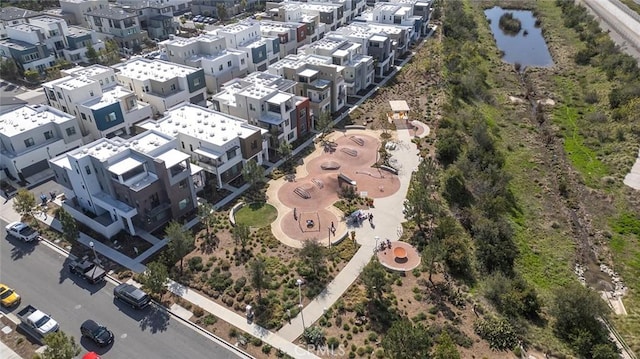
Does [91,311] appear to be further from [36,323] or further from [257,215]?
[257,215]

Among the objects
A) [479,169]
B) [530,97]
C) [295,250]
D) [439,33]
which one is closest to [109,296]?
[295,250]

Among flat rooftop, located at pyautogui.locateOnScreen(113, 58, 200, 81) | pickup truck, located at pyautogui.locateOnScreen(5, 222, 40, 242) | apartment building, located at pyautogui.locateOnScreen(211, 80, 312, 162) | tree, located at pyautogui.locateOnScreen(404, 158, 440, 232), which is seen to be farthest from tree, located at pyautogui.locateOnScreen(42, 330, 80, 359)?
flat rooftop, located at pyautogui.locateOnScreen(113, 58, 200, 81)

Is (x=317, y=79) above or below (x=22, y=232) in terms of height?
above

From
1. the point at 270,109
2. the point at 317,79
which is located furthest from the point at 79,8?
the point at 270,109

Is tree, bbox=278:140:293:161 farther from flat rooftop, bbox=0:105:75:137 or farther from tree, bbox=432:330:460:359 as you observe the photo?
tree, bbox=432:330:460:359

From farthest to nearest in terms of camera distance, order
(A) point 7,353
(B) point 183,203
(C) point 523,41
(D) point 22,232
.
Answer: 1. (C) point 523,41
2. (B) point 183,203
3. (D) point 22,232
4. (A) point 7,353

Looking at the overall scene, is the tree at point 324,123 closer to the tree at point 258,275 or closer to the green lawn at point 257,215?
the green lawn at point 257,215
